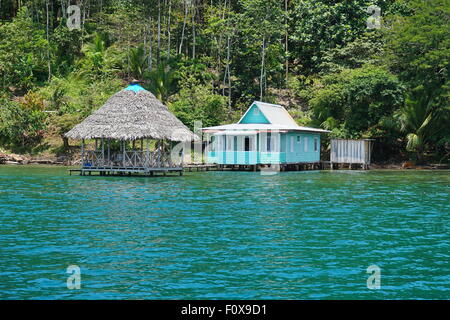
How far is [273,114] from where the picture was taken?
1638 inches

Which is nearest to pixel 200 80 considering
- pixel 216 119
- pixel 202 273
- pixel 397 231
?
pixel 216 119

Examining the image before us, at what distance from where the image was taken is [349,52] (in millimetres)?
48062

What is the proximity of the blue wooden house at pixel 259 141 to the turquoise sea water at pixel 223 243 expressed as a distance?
13.1 meters

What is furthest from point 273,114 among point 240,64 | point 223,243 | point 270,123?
point 223,243

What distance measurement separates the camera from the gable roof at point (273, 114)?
4044cm

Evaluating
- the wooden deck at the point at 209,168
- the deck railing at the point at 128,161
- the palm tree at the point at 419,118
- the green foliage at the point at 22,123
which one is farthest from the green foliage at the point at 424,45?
the green foliage at the point at 22,123

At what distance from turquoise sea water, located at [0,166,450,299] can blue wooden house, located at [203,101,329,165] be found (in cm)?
1315

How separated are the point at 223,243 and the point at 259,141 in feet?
82.1

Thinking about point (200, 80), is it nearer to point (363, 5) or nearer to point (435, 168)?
point (363, 5)

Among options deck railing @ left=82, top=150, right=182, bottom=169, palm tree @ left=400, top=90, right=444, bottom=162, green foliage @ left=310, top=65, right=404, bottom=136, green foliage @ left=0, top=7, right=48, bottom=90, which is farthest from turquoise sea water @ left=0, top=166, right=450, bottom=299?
green foliage @ left=0, top=7, right=48, bottom=90

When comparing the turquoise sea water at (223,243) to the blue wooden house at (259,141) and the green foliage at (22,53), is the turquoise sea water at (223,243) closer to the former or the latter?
the blue wooden house at (259,141)

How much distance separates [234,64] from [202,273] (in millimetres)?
42512

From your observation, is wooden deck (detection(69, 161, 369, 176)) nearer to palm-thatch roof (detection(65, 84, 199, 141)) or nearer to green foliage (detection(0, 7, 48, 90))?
palm-thatch roof (detection(65, 84, 199, 141))

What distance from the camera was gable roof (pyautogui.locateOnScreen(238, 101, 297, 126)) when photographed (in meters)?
40.4
